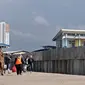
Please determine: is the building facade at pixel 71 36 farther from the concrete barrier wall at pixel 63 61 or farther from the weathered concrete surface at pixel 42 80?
the weathered concrete surface at pixel 42 80

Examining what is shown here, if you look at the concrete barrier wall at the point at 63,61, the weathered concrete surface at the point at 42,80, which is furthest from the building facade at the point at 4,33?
the weathered concrete surface at the point at 42,80

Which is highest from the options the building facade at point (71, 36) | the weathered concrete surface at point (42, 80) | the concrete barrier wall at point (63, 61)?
the building facade at point (71, 36)

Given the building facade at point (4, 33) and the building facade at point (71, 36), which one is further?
the building facade at point (4, 33)

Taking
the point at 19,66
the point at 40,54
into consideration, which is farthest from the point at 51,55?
the point at 19,66

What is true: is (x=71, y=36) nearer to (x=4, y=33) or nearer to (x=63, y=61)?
(x=4, y=33)

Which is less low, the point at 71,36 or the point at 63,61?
the point at 71,36

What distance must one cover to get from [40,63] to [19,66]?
490 inches

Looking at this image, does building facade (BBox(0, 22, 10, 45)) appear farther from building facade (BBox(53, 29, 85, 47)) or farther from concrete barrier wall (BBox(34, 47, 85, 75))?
concrete barrier wall (BBox(34, 47, 85, 75))

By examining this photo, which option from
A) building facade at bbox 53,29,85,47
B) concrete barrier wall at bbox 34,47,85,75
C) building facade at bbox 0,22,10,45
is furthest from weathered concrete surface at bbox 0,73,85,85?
building facade at bbox 0,22,10,45

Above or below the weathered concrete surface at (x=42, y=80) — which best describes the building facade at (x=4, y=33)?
above

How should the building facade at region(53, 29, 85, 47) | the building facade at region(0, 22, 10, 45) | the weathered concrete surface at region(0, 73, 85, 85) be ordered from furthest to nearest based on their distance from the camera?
1. the building facade at region(0, 22, 10, 45)
2. the building facade at region(53, 29, 85, 47)
3. the weathered concrete surface at region(0, 73, 85, 85)

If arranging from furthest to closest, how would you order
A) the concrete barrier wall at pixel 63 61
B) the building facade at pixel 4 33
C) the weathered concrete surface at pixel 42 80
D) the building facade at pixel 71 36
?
1. the building facade at pixel 4 33
2. the building facade at pixel 71 36
3. the concrete barrier wall at pixel 63 61
4. the weathered concrete surface at pixel 42 80

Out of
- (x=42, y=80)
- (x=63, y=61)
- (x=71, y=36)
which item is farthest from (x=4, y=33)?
(x=42, y=80)

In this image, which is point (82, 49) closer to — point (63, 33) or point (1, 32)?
point (63, 33)
